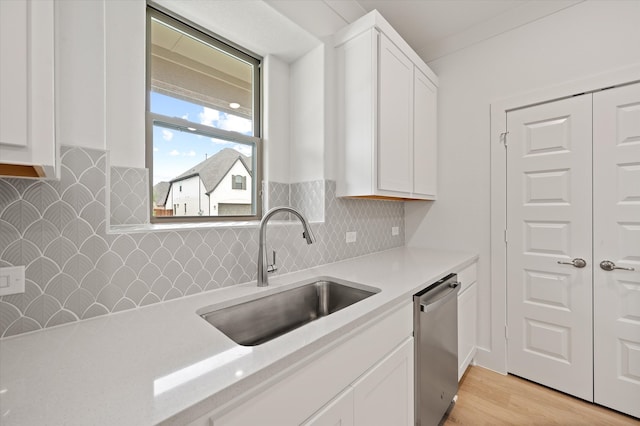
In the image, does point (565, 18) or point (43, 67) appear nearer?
point (43, 67)

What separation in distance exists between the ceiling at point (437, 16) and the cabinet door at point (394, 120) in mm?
430

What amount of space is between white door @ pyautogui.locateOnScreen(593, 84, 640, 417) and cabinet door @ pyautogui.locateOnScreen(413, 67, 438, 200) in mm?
1006

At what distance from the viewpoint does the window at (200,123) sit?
1.44 m

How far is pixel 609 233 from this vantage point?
1707 millimetres

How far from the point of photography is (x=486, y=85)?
221cm

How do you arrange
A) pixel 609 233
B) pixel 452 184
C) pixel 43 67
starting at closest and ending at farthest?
pixel 43 67
pixel 609 233
pixel 452 184

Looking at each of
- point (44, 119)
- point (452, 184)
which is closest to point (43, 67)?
point (44, 119)

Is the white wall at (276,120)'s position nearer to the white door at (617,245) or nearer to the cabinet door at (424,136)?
the cabinet door at (424,136)

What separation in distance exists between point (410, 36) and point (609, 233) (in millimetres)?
2092

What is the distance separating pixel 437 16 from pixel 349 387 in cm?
Result: 260

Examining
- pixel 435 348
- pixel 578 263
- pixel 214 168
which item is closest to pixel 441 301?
pixel 435 348

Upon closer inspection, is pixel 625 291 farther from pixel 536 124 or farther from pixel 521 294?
pixel 536 124

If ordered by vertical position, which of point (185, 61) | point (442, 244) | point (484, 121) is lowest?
point (442, 244)

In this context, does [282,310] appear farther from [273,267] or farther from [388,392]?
[388,392]
